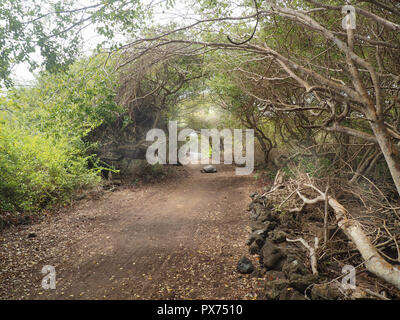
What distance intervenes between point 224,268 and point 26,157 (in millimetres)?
5732

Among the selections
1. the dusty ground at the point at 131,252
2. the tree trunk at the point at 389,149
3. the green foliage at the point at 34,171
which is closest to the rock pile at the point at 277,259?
the dusty ground at the point at 131,252

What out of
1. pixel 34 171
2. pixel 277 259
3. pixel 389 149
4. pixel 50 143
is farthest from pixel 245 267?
pixel 50 143

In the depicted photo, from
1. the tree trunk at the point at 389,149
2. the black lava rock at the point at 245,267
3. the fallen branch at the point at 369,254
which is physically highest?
the tree trunk at the point at 389,149

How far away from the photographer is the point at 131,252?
4.50 metres

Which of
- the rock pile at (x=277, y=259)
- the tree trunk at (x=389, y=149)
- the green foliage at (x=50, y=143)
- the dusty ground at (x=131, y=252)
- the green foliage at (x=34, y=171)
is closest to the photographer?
the tree trunk at (x=389, y=149)

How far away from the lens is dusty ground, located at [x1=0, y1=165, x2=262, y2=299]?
336 centimetres

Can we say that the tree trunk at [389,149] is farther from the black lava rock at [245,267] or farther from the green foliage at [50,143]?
the green foliage at [50,143]

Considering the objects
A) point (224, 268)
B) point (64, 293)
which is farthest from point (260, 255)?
point (64, 293)

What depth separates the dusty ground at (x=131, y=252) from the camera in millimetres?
3355

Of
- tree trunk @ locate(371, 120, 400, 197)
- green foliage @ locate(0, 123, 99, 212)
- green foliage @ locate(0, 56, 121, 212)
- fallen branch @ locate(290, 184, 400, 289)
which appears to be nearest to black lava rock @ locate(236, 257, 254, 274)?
fallen branch @ locate(290, 184, 400, 289)

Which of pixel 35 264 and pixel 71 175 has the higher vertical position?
pixel 71 175

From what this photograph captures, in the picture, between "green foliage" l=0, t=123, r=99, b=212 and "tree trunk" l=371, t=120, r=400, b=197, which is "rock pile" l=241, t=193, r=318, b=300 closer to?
"tree trunk" l=371, t=120, r=400, b=197
